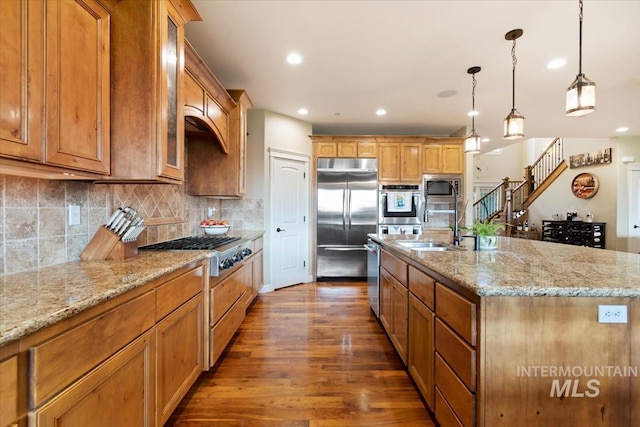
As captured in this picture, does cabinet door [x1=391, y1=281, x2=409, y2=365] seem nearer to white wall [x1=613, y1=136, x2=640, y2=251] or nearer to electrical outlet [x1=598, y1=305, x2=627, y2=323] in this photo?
electrical outlet [x1=598, y1=305, x2=627, y2=323]

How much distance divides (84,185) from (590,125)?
7319 mm

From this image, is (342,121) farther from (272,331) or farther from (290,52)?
(272,331)

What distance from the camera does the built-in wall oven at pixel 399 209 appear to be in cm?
482

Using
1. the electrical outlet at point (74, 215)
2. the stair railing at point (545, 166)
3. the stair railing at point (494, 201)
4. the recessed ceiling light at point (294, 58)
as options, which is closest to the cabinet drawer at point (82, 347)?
the electrical outlet at point (74, 215)

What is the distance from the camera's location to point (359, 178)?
4.82 meters

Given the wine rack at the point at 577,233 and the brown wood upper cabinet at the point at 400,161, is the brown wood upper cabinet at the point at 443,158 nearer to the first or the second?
the brown wood upper cabinet at the point at 400,161

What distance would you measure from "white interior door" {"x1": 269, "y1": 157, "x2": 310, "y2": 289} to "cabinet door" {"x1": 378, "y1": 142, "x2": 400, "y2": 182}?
1.26 m

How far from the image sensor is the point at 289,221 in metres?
4.54

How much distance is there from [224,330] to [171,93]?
1.75 metres

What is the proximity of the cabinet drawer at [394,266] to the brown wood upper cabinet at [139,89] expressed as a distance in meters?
1.74

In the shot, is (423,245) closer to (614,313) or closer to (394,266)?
(394,266)

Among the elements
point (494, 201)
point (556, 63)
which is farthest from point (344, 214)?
point (494, 201)

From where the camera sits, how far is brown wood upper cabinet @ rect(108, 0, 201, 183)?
160cm

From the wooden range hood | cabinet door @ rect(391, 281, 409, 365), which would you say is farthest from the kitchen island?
the wooden range hood
